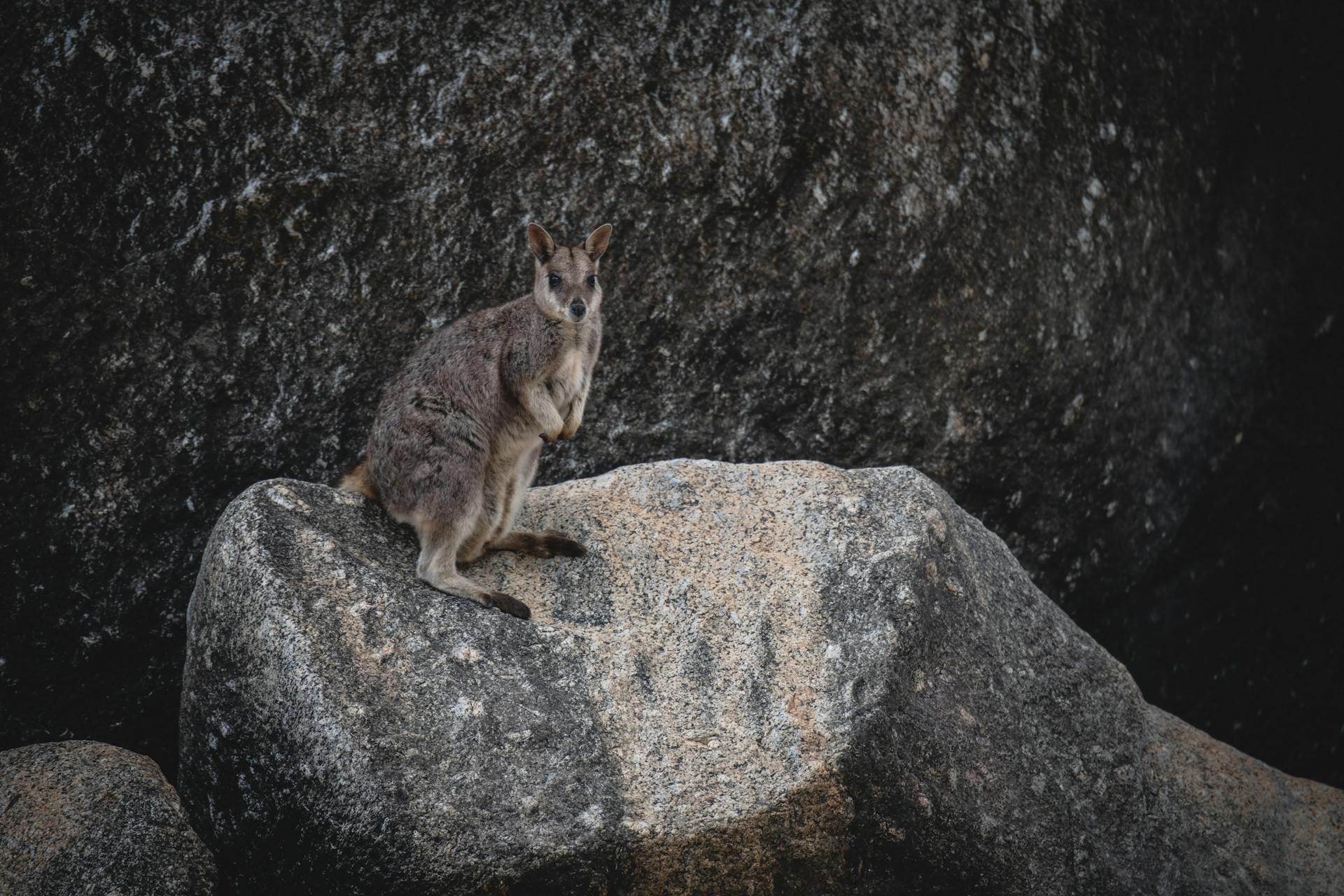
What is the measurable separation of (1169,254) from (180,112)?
17.2ft

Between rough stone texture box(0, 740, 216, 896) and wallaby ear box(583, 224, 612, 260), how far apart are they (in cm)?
282

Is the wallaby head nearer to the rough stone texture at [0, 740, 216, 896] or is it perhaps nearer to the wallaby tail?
the wallaby tail

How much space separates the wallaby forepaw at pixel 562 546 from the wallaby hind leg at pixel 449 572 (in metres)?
0.37

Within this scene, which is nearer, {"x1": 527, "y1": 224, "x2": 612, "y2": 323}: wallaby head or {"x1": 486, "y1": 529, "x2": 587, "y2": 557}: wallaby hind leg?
{"x1": 486, "y1": 529, "x2": 587, "y2": 557}: wallaby hind leg

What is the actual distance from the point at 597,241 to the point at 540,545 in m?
1.32

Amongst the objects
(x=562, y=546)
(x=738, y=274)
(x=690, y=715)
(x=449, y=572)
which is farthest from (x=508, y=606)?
(x=738, y=274)

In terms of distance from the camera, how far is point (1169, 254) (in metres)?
7.59

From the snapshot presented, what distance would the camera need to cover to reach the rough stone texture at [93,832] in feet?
16.7

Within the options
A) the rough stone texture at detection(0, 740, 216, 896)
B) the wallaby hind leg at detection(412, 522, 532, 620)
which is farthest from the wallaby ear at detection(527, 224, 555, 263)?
the rough stone texture at detection(0, 740, 216, 896)

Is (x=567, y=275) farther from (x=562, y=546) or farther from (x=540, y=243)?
(x=562, y=546)

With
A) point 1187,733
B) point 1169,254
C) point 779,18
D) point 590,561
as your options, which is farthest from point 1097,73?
point 590,561

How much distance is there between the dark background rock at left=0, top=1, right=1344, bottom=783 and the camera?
19.8 feet

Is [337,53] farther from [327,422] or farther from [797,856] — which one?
[797,856]

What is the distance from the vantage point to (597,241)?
19.0ft
